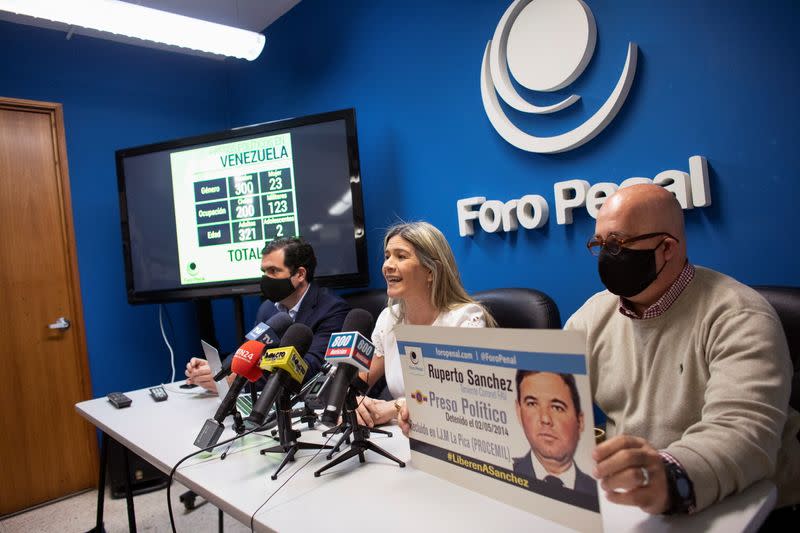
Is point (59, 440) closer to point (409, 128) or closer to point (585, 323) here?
point (409, 128)

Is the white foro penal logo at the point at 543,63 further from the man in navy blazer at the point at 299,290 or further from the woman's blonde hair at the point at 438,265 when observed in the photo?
the man in navy blazer at the point at 299,290

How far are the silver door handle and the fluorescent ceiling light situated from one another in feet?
5.79

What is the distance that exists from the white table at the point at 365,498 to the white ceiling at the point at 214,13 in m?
3.01

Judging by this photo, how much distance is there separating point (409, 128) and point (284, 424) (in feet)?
6.69

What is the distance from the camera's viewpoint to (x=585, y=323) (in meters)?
1.45

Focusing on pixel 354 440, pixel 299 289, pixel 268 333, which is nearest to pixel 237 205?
pixel 299 289

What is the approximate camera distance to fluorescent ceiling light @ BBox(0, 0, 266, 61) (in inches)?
104

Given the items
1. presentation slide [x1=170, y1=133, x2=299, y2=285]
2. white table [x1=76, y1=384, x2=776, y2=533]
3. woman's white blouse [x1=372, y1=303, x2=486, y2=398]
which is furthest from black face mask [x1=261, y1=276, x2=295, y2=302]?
white table [x1=76, y1=384, x2=776, y2=533]

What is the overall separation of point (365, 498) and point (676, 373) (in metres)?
0.72

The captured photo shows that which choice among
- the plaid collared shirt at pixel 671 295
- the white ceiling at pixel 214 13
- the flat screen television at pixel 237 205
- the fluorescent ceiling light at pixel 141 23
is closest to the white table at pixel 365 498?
the plaid collared shirt at pixel 671 295

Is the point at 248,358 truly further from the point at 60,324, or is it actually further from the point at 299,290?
the point at 60,324

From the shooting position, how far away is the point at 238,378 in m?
1.57

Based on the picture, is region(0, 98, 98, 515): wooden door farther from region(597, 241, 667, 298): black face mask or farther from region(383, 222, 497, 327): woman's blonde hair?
region(597, 241, 667, 298): black face mask

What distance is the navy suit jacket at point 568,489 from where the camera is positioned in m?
0.90
